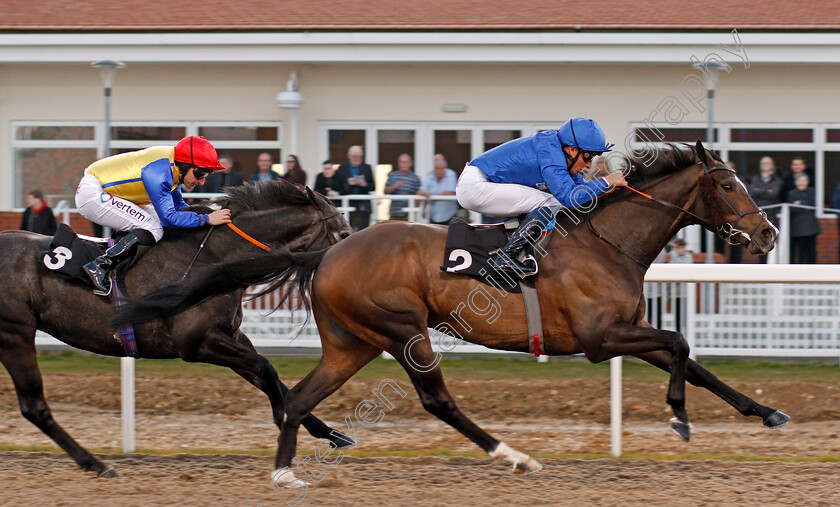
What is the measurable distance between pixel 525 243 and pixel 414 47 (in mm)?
5930

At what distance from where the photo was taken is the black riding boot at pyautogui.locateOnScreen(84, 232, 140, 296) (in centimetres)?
479

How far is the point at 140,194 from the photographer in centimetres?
499

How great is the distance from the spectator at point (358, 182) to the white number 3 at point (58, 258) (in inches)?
142

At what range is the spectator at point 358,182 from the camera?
8.28 metres

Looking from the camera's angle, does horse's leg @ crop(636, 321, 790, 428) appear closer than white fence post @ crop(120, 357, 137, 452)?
Yes

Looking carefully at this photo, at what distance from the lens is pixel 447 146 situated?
34.2ft

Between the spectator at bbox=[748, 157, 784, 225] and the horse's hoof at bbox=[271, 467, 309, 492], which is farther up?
the spectator at bbox=[748, 157, 784, 225]

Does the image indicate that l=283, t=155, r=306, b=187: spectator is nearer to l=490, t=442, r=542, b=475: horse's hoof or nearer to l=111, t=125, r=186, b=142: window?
l=111, t=125, r=186, b=142: window

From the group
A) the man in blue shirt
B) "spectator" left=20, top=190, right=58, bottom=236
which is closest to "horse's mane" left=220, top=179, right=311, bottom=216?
the man in blue shirt

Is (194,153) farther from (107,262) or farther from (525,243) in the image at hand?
(525,243)

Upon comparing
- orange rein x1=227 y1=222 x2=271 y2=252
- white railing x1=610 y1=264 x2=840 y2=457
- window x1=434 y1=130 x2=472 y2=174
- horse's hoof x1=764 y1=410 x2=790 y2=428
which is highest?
window x1=434 y1=130 x2=472 y2=174

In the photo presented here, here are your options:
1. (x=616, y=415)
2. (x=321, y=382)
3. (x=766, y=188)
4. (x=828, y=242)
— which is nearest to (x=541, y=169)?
(x=321, y=382)

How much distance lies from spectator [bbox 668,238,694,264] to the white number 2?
3.66m

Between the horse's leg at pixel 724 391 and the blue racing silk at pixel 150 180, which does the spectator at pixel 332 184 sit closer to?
the blue racing silk at pixel 150 180
